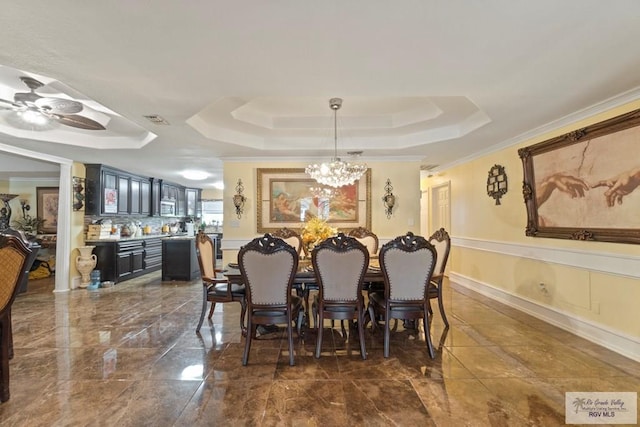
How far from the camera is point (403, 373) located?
7.85 ft

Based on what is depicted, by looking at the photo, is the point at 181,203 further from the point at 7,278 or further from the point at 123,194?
the point at 7,278

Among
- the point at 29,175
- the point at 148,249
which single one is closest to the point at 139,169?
the point at 148,249

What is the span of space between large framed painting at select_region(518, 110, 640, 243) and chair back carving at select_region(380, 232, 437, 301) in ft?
5.91

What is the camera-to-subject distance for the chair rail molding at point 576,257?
8.96 feet

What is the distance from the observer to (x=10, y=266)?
1.95 m

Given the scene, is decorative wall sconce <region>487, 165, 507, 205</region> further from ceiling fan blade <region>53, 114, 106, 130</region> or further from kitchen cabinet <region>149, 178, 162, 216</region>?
kitchen cabinet <region>149, 178, 162, 216</region>

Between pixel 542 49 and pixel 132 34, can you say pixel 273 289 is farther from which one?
pixel 542 49

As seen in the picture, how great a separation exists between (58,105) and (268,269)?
7.57 feet

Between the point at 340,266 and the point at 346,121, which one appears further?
the point at 346,121

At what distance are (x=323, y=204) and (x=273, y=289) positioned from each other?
282 centimetres

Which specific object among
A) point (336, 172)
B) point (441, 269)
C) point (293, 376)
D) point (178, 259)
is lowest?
point (293, 376)

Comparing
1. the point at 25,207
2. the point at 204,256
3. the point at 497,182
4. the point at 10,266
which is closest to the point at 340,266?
the point at 204,256

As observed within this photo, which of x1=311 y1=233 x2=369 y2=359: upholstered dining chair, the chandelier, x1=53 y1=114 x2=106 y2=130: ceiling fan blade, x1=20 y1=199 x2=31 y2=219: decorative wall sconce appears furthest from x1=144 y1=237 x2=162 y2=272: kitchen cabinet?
x1=311 y1=233 x2=369 y2=359: upholstered dining chair

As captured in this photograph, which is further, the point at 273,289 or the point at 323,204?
the point at 323,204
